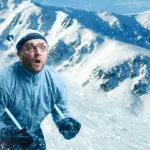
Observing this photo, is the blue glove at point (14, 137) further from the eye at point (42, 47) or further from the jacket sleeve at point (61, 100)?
the eye at point (42, 47)

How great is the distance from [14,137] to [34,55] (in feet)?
3.52

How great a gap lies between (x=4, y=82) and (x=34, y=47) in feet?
1.96

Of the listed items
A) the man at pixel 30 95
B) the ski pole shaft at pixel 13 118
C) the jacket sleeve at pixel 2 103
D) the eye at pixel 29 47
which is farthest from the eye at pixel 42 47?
the ski pole shaft at pixel 13 118

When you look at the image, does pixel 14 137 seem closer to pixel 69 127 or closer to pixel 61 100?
pixel 69 127

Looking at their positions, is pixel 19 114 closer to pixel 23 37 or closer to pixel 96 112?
pixel 23 37

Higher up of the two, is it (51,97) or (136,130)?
(51,97)

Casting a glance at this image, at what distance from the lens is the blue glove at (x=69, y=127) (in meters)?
5.06

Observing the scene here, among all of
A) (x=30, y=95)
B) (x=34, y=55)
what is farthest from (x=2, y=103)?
(x=34, y=55)

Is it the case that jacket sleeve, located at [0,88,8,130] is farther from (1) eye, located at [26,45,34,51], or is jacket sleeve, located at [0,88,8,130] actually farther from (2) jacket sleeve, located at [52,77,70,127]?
(2) jacket sleeve, located at [52,77,70,127]

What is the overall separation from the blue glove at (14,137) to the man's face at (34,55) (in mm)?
820

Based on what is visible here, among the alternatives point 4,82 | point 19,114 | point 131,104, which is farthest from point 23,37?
point 131,104

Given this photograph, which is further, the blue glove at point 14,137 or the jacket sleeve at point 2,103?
the jacket sleeve at point 2,103

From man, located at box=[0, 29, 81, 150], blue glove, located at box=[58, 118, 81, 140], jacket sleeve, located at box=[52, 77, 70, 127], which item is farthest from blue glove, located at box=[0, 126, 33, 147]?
jacket sleeve, located at box=[52, 77, 70, 127]

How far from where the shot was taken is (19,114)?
16.3 feet
